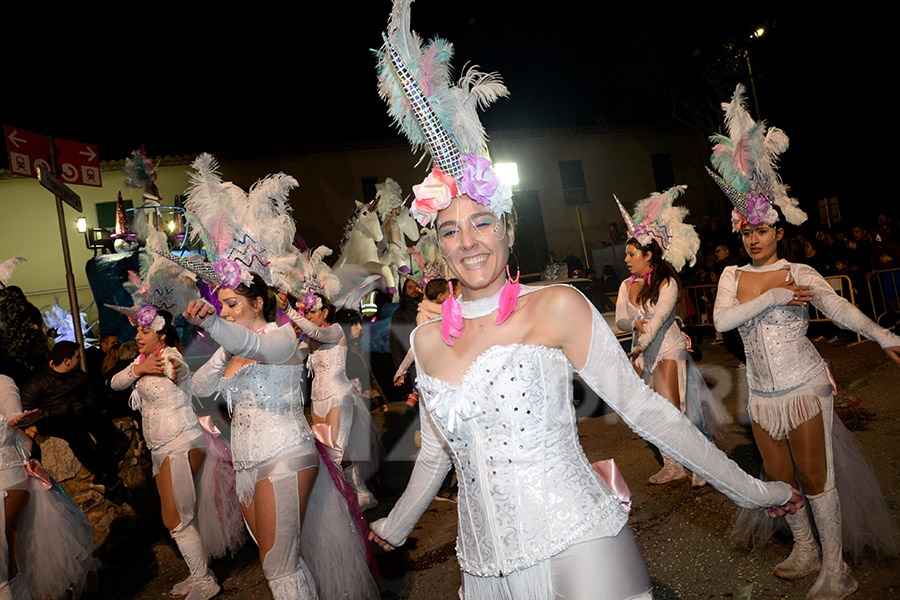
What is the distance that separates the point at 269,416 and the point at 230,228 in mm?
1176

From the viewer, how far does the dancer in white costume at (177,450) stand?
16.3 ft

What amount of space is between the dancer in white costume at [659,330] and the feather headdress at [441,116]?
12.1 feet

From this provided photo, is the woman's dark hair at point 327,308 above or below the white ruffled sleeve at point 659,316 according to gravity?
above

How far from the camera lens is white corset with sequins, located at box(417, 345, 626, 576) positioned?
1980 millimetres

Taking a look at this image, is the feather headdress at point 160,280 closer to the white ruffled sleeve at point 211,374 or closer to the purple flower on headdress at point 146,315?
the purple flower on headdress at point 146,315

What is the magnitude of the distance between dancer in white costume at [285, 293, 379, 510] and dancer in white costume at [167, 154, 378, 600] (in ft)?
7.32

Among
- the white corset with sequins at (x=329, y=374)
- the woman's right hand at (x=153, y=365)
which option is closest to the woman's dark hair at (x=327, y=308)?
the white corset with sequins at (x=329, y=374)

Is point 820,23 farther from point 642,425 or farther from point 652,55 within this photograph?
point 642,425

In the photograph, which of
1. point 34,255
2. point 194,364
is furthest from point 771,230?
point 34,255

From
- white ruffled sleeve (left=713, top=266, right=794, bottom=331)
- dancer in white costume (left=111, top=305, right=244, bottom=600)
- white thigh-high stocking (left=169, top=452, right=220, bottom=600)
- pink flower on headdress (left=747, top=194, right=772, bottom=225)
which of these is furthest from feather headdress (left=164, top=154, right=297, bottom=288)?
pink flower on headdress (left=747, top=194, right=772, bottom=225)

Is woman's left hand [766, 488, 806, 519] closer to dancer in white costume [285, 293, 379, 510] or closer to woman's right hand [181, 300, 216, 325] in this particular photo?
woman's right hand [181, 300, 216, 325]

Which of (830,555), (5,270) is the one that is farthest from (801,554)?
(5,270)

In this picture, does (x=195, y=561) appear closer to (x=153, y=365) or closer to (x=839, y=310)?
(x=153, y=365)

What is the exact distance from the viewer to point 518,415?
2.05 m
